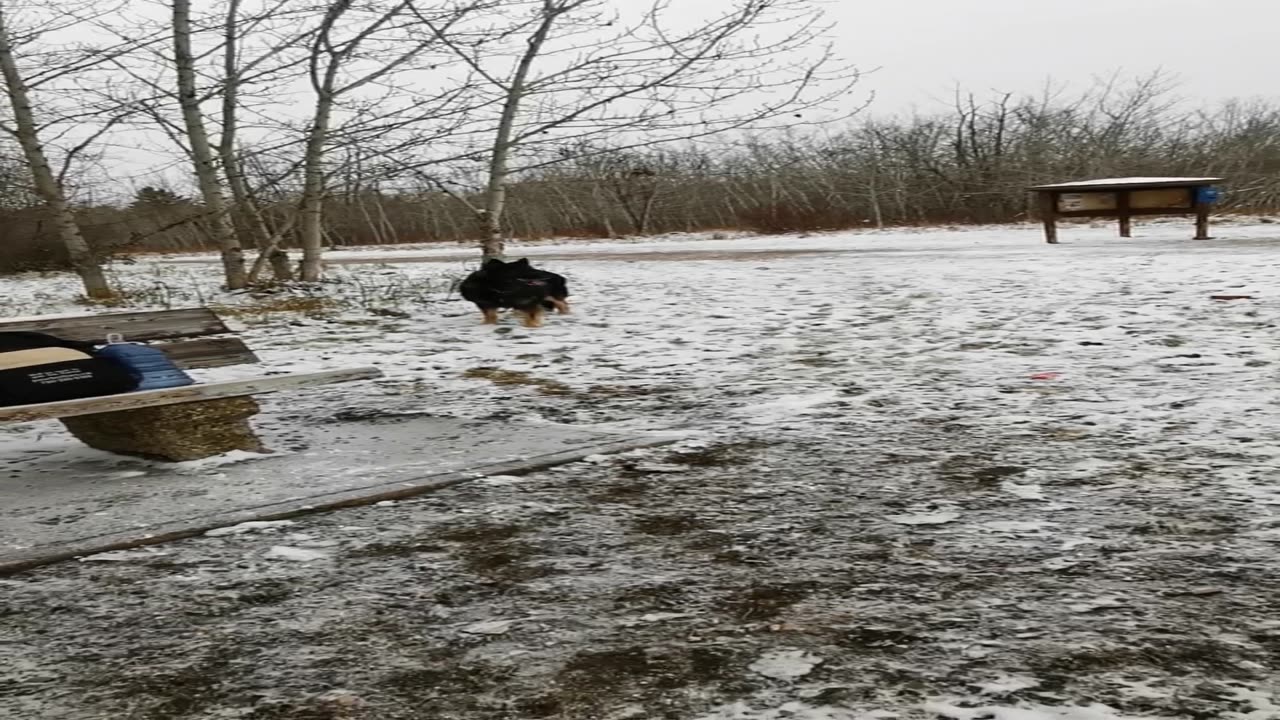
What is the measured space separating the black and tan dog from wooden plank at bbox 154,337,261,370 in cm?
279

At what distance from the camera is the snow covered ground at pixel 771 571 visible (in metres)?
1.85

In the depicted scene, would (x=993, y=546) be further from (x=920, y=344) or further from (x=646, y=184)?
(x=646, y=184)

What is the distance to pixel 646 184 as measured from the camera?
112 feet

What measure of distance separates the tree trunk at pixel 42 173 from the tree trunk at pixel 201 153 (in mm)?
1548

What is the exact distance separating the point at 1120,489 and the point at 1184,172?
30309mm

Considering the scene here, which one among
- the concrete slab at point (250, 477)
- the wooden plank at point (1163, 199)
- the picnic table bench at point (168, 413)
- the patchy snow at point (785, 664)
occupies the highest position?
the wooden plank at point (1163, 199)

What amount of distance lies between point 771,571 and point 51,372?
2.79 metres

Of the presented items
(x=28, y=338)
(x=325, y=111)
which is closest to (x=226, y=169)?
(x=325, y=111)

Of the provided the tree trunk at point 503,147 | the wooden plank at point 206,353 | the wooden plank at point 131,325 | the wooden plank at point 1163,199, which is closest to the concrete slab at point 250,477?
the wooden plank at point 131,325

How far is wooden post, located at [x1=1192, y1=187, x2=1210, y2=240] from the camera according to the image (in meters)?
12.6

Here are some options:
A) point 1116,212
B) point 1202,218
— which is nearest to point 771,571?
point 1116,212

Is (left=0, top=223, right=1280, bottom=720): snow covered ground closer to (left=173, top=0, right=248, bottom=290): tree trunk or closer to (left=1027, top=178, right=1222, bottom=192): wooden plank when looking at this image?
(left=173, top=0, right=248, bottom=290): tree trunk

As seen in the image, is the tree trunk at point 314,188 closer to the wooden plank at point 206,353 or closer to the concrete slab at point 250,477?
the wooden plank at point 206,353

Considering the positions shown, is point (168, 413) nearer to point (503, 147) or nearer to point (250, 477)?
point (250, 477)
